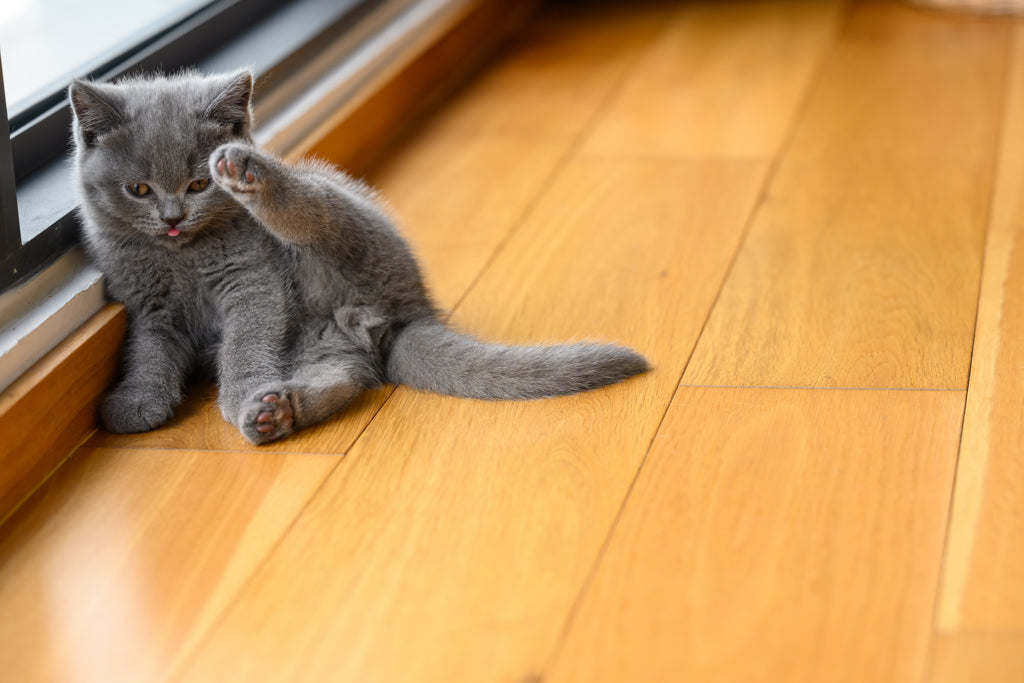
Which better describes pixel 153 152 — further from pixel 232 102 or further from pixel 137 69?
pixel 137 69

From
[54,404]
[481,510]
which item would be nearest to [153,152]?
[54,404]

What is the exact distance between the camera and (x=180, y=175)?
4.48ft

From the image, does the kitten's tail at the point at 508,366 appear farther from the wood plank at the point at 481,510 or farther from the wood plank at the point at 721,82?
the wood plank at the point at 721,82

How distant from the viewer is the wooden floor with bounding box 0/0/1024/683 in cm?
100

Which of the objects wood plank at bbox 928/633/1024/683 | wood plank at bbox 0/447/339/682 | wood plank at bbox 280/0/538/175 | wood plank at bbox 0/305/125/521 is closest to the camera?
wood plank at bbox 928/633/1024/683

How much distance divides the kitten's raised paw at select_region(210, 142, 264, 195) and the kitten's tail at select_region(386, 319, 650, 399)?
28 centimetres

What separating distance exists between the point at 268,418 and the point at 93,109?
0.42 meters

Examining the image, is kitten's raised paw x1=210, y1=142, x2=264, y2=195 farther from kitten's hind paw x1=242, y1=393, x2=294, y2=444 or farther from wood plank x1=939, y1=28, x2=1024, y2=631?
wood plank x1=939, y1=28, x2=1024, y2=631

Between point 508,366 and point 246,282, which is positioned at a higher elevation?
point 246,282

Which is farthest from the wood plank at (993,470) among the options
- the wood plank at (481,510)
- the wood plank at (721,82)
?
the wood plank at (721,82)

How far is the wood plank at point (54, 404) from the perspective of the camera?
1.24m

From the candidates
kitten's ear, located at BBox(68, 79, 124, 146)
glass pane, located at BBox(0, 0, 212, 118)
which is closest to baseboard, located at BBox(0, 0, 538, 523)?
kitten's ear, located at BBox(68, 79, 124, 146)

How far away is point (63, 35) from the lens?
5.74 ft

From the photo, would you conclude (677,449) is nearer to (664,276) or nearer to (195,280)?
(664,276)
